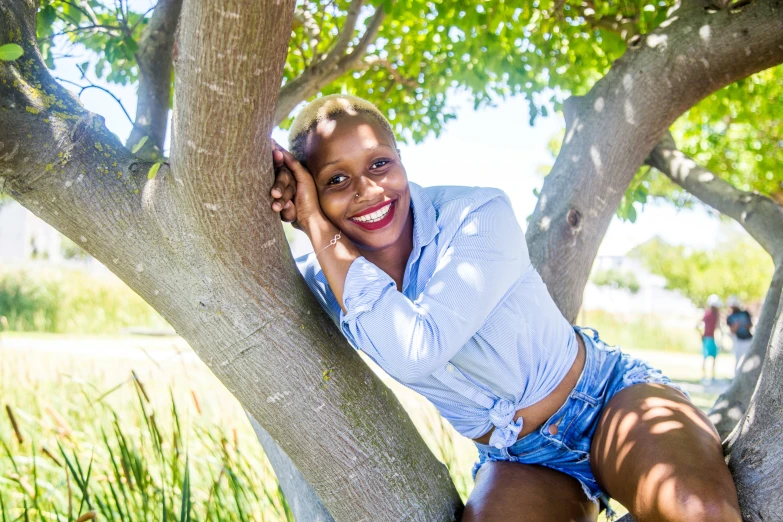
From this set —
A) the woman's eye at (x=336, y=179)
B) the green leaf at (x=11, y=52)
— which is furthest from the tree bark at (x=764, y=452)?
the green leaf at (x=11, y=52)

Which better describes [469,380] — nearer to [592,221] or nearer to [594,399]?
[594,399]

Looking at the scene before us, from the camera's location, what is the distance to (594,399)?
2.32 meters

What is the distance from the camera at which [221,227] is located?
182cm

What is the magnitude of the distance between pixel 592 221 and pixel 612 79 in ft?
2.22

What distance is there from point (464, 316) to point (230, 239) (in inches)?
26.1

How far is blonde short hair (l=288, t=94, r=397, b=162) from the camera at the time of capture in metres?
2.37

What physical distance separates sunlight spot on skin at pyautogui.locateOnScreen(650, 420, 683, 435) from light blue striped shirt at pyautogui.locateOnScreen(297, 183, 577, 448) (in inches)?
15.8

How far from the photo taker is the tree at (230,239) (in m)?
1.73

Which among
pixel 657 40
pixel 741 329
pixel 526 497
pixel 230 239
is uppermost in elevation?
pixel 657 40

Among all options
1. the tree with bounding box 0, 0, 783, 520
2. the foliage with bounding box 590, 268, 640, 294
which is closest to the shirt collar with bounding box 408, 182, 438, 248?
the tree with bounding box 0, 0, 783, 520

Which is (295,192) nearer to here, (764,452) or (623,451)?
(623,451)

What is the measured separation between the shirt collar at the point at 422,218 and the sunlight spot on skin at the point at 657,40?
4.87 feet

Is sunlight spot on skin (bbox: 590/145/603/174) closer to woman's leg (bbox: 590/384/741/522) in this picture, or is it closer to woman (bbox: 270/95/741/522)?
woman (bbox: 270/95/741/522)

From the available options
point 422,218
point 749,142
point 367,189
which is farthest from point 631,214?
point 749,142
